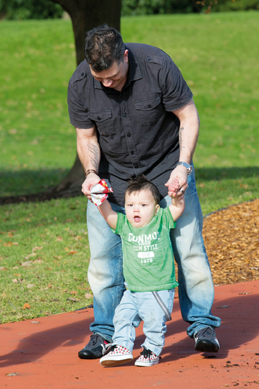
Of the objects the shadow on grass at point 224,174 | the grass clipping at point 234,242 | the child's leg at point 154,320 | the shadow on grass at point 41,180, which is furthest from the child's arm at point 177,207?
the shadow on grass at point 224,174

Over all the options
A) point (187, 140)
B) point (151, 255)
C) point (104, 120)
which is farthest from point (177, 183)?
point (104, 120)

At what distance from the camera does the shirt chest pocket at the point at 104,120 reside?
3.58 metres

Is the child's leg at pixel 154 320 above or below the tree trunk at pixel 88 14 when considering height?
below

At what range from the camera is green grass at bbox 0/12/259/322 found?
6.30 meters

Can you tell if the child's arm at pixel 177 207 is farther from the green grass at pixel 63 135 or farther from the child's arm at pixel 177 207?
the green grass at pixel 63 135

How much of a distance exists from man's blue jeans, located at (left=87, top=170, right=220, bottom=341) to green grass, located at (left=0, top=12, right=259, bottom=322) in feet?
4.82

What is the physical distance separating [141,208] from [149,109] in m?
0.65

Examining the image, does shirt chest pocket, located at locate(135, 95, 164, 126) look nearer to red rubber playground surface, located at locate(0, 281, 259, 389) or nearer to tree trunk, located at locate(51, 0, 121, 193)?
red rubber playground surface, located at locate(0, 281, 259, 389)

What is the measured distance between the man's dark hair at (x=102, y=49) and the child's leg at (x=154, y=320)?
4.83 feet

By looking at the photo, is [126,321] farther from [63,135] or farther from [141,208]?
[63,135]

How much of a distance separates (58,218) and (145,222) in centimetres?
546

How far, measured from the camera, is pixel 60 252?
7055 millimetres

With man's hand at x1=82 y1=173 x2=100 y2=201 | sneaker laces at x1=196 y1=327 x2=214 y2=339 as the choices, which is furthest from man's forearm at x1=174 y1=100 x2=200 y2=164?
sneaker laces at x1=196 y1=327 x2=214 y2=339

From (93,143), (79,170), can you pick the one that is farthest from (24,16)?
(93,143)
